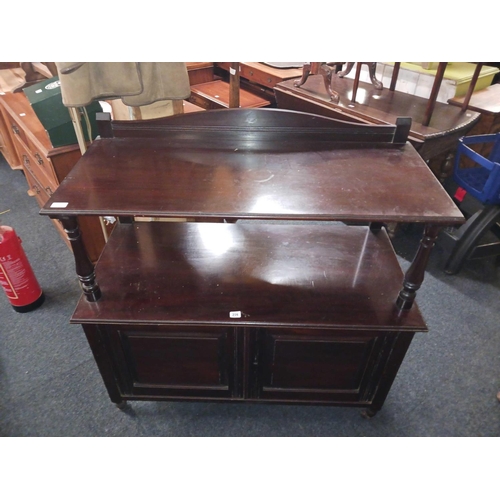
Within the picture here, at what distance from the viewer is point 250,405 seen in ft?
5.22

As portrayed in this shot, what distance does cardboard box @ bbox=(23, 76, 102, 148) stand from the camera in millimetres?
1694

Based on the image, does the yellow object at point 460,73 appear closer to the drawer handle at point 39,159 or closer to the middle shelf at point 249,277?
the middle shelf at point 249,277

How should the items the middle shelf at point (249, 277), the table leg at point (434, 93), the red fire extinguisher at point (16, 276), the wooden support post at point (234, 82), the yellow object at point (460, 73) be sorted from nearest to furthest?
1. the middle shelf at point (249, 277)
2. the wooden support post at point (234, 82)
3. the red fire extinguisher at point (16, 276)
4. the table leg at point (434, 93)
5. the yellow object at point (460, 73)

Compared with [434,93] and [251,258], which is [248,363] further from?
[434,93]

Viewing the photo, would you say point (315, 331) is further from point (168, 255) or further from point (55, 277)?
point (55, 277)

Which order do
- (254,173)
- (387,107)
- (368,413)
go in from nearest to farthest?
1. (254,173)
2. (368,413)
3. (387,107)

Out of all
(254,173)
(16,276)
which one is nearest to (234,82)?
(254,173)

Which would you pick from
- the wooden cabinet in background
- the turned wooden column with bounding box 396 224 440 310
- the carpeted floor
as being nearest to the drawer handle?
the wooden cabinet in background

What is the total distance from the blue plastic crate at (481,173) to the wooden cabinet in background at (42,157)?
1.92 metres

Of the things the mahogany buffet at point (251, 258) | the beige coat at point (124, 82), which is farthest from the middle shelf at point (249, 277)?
the beige coat at point (124, 82)

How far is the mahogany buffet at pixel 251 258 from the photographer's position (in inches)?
40.1

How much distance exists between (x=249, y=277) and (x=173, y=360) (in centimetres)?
39

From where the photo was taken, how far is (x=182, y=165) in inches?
44.7

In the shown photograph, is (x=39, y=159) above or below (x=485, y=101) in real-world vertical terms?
below
